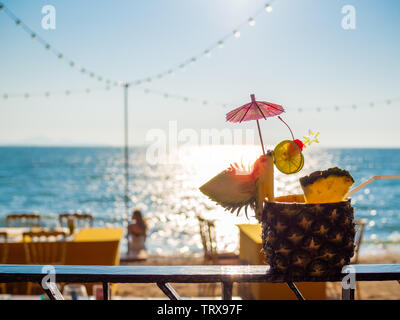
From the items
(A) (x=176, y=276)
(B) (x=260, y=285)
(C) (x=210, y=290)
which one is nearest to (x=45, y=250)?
(C) (x=210, y=290)

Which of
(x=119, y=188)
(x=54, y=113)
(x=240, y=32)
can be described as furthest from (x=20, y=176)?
(x=240, y=32)

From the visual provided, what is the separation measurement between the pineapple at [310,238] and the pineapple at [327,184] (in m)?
0.03

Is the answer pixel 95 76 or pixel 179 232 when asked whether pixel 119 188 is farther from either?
pixel 95 76

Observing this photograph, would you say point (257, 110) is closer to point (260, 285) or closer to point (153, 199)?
point (260, 285)

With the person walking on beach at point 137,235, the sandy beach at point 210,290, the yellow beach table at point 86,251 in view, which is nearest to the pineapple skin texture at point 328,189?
the sandy beach at point 210,290

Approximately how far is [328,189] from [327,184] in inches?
0.5

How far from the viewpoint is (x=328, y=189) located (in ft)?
3.03

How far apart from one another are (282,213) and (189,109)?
11.1 m

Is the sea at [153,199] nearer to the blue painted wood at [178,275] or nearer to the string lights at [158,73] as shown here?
the blue painted wood at [178,275]

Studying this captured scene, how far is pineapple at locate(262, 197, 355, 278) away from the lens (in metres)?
0.90

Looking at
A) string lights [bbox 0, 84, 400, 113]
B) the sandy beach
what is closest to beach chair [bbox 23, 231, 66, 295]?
the sandy beach

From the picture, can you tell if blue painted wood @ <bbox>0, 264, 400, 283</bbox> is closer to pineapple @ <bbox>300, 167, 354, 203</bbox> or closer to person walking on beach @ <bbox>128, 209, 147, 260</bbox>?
pineapple @ <bbox>300, 167, 354, 203</bbox>

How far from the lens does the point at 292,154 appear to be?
0.99 metres

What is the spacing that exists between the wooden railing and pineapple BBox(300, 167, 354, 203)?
17cm
